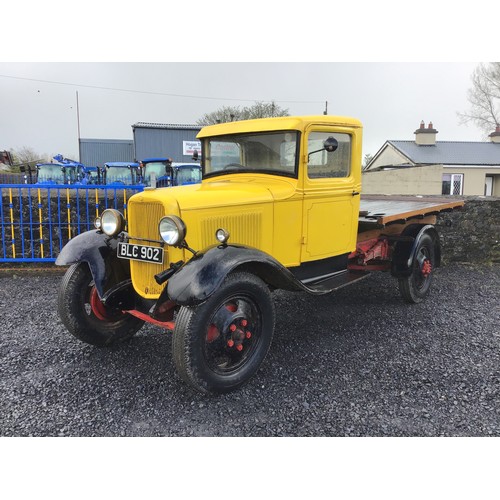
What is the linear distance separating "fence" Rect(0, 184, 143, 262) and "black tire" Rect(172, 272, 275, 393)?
145 inches

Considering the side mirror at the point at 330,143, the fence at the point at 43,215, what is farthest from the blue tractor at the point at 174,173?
the side mirror at the point at 330,143

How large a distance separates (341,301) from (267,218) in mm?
2042

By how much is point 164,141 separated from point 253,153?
18.7 m

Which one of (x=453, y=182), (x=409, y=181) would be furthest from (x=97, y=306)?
(x=453, y=182)

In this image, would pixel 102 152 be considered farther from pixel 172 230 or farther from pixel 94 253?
pixel 172 230

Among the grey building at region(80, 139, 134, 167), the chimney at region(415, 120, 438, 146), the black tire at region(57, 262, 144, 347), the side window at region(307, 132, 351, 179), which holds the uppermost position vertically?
the chimney at region(415, 120, 438, 146)

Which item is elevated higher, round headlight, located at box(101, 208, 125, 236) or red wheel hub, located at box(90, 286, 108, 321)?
round headlight, located at box(101, 208, 125, 236)

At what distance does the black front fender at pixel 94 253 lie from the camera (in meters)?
3.38

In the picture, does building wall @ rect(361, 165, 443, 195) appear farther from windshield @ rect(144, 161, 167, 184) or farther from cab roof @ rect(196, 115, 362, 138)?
cab roof @ rect(196, 115, 362, 138)

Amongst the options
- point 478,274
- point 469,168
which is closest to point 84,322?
point 478,274

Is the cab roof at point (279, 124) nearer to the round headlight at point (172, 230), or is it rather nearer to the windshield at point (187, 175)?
the round headlight at point (172, 230)

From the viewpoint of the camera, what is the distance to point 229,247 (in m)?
2.94

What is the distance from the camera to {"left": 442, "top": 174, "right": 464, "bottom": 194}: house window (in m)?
21.6

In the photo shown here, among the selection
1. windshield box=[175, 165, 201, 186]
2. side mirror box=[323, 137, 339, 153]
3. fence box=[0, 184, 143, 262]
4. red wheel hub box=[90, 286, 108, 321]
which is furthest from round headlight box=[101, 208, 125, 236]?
windshield box=[175, 165, 201, 186]
